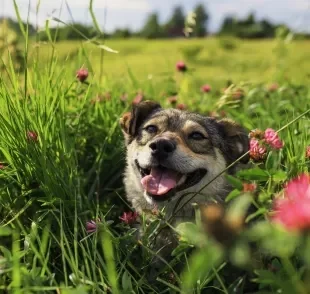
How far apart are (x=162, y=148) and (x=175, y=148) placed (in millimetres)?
84

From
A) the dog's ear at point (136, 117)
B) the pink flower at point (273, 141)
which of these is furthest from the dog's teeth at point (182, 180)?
the pink flower at point (273, 141)

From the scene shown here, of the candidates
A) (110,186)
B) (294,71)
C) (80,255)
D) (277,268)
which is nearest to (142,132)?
Result: (110,186)

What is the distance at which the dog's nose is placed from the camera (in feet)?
9.30

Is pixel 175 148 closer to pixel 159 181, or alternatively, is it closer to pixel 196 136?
pixel 159 181

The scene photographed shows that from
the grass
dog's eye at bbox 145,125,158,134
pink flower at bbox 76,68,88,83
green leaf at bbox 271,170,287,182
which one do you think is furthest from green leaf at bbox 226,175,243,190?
pink flower at bbox 76,68,88,83

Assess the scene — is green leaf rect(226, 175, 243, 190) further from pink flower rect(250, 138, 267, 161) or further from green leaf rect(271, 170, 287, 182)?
pink flower rect(250, 138, 267, 161)

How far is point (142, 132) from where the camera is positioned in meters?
3.29

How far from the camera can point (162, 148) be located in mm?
2838

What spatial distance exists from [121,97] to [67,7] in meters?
1.15

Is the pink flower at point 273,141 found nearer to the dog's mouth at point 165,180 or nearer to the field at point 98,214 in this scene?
the field at point 98,214

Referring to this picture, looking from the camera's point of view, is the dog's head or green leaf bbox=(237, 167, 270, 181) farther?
the dog's head

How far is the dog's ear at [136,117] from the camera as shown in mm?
3303

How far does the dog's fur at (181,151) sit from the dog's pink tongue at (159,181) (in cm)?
3

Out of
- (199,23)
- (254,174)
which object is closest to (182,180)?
(254,174)
